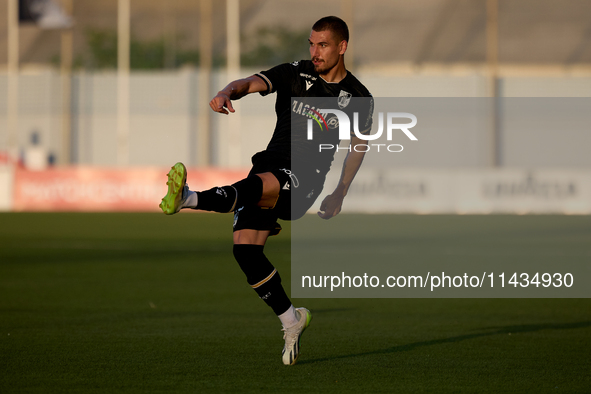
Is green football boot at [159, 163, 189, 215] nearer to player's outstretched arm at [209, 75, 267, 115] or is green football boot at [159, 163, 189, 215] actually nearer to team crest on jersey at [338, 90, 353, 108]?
player's outstretched arm at [209, 75, 267, 115]

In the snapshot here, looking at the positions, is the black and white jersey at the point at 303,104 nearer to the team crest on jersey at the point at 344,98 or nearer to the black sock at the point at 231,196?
the team crest on jersey at the point at 344,98

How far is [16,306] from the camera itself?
319 inches

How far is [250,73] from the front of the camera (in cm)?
3459

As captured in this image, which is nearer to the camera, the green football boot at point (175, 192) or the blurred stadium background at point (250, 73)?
the green football boot at point (175, 192)

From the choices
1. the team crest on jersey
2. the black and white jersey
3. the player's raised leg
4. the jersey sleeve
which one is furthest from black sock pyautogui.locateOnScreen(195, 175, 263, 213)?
the team crest on jersey

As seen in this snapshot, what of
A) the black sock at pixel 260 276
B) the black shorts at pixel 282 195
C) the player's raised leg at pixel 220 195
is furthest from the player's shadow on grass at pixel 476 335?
the player's raised leg at pixel 220 195

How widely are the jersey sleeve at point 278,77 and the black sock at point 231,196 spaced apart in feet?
2.15

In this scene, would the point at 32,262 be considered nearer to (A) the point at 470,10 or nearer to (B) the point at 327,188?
(B) the point at 327,188

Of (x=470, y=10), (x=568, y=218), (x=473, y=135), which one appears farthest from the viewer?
(x=470, y=10)

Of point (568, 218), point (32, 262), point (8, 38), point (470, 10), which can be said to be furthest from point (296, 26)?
point (32, 262)

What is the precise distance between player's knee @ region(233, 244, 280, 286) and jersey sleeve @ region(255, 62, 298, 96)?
39.4 inches

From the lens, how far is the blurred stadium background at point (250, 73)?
32.9 m

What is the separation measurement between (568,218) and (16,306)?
18.3m

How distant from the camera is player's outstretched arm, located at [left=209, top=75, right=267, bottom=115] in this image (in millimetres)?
4902
